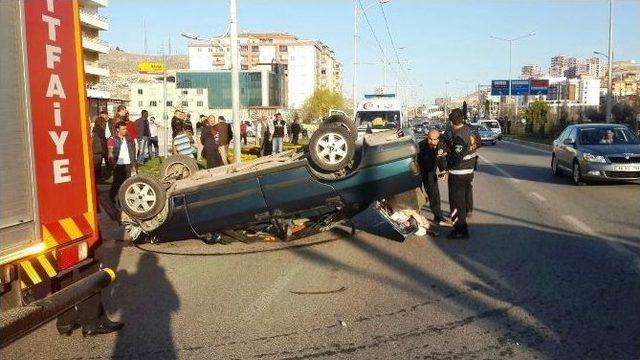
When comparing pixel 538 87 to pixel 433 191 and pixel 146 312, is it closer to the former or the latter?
pixel 433 191

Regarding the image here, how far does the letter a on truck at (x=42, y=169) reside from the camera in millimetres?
3568

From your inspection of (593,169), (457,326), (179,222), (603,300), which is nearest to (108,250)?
(179,222)

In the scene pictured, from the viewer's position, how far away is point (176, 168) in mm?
9562

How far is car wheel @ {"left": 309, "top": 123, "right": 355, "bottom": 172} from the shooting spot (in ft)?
25.0

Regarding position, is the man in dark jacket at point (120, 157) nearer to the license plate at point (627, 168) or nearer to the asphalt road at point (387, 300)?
the asphalt road at point (387, 300)

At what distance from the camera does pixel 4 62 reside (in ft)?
11.6

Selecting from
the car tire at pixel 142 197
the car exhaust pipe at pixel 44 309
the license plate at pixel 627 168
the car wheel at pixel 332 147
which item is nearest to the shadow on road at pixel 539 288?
the car wheel at pixel 332 147

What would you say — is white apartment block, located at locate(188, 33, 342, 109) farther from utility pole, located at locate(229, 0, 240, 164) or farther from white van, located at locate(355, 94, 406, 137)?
utility pole, located at locate(229, 0, 240, 164)

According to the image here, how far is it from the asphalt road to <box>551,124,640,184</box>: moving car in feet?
16.5

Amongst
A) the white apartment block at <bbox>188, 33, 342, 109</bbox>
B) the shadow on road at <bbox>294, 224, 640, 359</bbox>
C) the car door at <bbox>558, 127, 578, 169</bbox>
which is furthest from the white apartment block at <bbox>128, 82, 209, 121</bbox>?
the shadow on road at <bbox>294, 224, 640, 359</bbox>

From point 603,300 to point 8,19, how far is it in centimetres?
504

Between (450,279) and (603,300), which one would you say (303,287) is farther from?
(603,300)

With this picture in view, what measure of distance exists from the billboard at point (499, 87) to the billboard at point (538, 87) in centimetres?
276

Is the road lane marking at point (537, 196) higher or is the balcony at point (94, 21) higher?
the balcony at point (94, 21)
